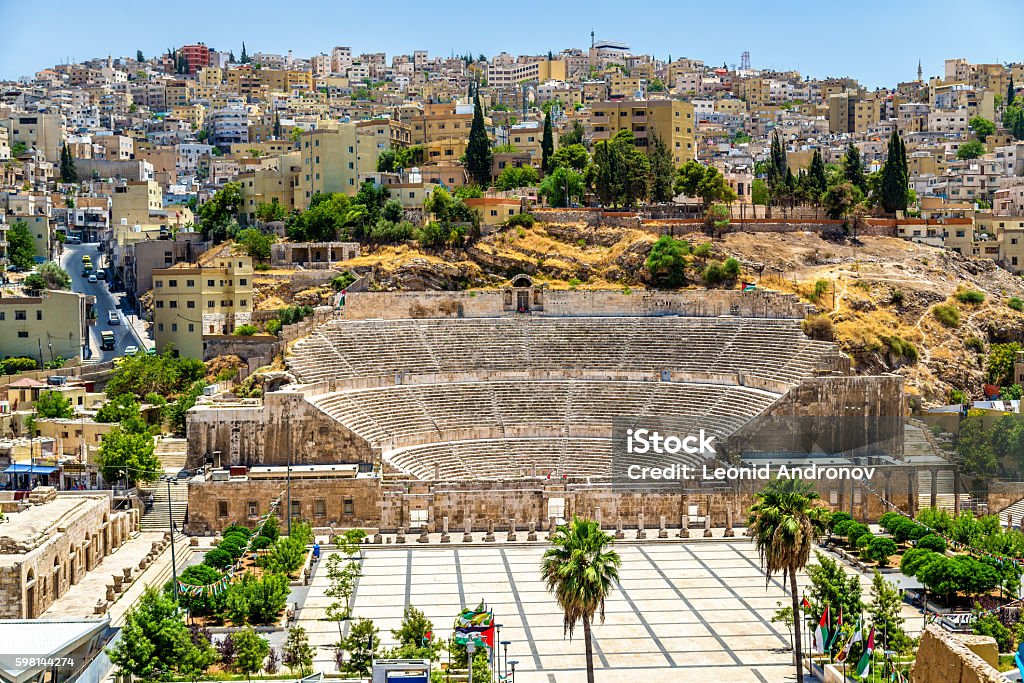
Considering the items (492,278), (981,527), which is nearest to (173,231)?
(492,278)

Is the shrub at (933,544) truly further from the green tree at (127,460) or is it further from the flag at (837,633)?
the green tree at (127,460)

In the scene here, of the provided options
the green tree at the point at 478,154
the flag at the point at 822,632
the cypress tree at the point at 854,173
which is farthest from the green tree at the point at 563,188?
the flag at the point at 822,632

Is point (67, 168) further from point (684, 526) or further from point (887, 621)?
point (887, 621)

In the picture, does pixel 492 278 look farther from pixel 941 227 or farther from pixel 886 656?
pixel 886 656

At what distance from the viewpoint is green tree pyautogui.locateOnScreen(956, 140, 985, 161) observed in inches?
5017

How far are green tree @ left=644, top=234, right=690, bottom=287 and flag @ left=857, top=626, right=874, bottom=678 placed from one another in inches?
1573

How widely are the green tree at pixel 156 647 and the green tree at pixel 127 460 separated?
20129mm

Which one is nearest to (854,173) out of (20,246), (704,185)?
(704,185)

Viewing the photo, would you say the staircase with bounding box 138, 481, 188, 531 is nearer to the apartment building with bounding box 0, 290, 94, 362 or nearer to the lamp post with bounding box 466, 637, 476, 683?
the apartment building with bounding box 0, 290, 94, 362

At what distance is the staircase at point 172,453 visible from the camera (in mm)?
56781

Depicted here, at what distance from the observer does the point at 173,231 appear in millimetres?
88625

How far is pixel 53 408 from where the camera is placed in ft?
193

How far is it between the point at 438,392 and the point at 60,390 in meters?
17.7

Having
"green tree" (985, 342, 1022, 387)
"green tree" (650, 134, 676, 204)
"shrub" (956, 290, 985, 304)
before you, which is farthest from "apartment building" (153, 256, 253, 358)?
"green tree" (985, 342, 1022, 387)
